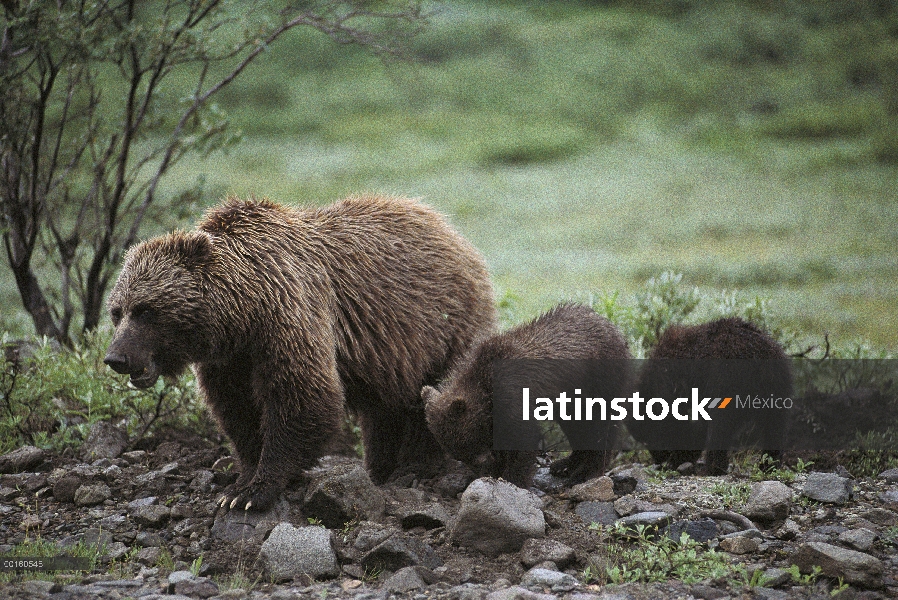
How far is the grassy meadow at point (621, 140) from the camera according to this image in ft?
56.5

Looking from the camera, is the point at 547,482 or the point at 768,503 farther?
the point at 547,482

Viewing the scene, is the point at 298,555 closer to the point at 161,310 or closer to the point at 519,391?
the point at 161,310

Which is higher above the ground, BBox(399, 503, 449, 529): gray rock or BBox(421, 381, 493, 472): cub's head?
BBox(421, 381, 493, 472): cub's head

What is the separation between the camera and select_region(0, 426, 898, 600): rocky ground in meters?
4.67

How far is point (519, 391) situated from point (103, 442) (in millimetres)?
3170

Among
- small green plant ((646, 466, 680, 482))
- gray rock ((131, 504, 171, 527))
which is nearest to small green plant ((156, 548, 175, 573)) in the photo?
gray rock ((131, 504, 171, 527))

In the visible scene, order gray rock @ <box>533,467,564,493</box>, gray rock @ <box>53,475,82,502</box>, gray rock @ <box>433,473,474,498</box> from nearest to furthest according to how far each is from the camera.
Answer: gray rock @ <box>53,475,82,502</box> < gray rock @ <box>433,473,474,498</box> < gray rock @ <box>533,467,564,493</box>

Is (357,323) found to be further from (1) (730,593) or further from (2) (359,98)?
(2) (359,98)

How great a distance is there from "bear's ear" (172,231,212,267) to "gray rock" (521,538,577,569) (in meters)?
2.53

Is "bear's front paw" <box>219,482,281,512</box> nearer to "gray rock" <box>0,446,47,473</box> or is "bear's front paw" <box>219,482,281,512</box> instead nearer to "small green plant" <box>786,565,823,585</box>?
"gray rock" <box>0,446,47,473</box>

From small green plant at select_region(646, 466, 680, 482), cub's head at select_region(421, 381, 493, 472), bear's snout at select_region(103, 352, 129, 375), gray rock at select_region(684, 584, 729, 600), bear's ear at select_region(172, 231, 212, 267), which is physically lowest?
small green plant at select_region(646, 466, 680, 482)

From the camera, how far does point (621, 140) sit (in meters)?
25.0

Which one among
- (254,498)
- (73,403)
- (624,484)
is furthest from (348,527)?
(73,403)

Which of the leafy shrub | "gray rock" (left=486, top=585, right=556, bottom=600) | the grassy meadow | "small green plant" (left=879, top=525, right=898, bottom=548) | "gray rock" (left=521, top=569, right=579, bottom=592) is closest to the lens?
"gray rock" (left=486, top=585, right=556, bottom=600)
